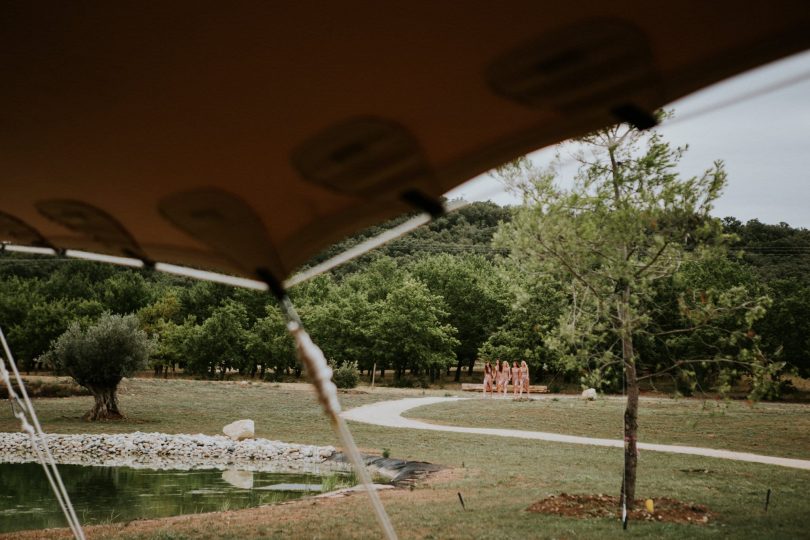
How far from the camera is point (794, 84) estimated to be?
1463 millimetres

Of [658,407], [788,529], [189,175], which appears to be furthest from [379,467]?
[658,407]

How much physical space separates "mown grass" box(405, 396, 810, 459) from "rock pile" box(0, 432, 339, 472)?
23.3 ft

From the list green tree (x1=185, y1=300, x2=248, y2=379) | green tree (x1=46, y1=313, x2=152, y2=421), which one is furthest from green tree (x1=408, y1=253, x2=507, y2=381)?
green tree (x1=46, y1=313, x2=152, y2=421)

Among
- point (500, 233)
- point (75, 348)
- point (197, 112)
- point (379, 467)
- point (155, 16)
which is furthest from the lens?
point (75, 348)

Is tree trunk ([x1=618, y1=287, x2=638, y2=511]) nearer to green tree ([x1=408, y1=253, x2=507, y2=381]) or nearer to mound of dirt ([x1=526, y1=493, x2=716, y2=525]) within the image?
mound of dirt ([x1=526, y1=493, x2=716, y2=525])

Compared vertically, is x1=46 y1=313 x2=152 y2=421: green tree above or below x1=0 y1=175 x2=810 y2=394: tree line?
below

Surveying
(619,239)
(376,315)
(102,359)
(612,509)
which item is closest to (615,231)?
(619,239)

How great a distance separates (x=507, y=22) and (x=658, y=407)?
1056 inches

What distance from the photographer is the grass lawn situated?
24.8ft

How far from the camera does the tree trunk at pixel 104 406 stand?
20.3 m

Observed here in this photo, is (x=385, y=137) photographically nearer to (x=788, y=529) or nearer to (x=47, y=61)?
(x=47, y=61)

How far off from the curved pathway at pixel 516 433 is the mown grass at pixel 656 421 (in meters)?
0.72

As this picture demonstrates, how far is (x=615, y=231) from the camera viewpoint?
786cm

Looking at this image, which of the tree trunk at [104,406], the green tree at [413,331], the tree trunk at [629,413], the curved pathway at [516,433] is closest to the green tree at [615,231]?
the tree trunk at [629,413]
